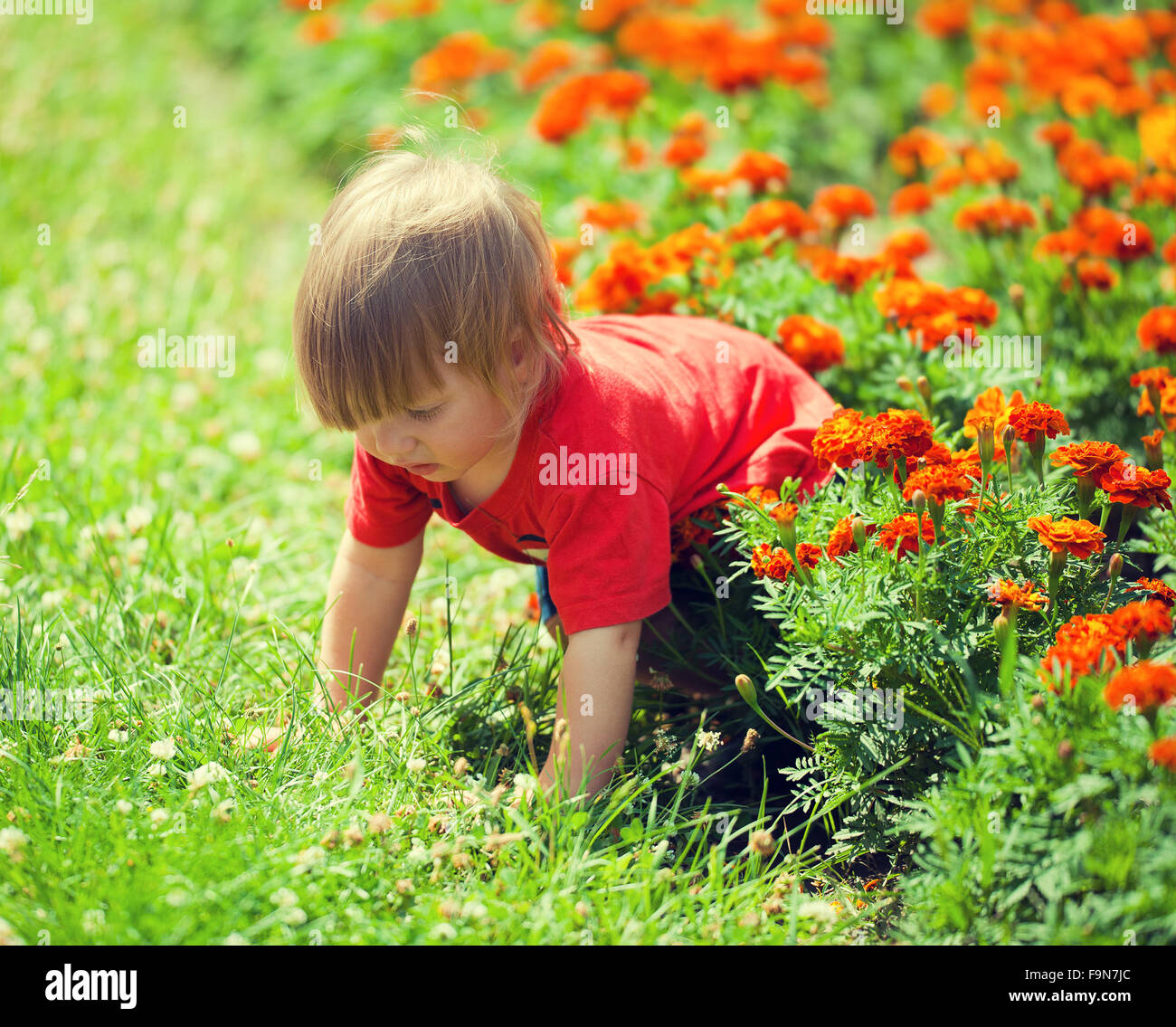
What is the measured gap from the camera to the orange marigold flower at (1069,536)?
1.85 metres

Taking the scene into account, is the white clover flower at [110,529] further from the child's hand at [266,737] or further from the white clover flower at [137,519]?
the child's hand at [266,737]

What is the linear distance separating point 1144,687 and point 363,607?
1.63 metres

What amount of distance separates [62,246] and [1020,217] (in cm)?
370

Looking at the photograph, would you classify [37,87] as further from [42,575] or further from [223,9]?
[42,575]

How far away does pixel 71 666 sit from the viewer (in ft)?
7.97

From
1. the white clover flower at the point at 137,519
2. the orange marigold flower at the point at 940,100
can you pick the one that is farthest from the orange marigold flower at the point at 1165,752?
the orange marigold flower at the point at 940,100

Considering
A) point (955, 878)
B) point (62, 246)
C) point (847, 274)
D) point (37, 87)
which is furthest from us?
point (37, 87)

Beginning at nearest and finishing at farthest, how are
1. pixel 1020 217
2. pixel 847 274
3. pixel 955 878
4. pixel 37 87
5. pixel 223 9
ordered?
1. pixel 955 878
2. pixel 847 274
3. pixel 1020 217
4. pixel 37 87
5. pixel 223 9

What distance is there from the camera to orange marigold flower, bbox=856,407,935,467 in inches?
78.7

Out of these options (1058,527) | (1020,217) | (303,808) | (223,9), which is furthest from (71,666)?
(223,9)

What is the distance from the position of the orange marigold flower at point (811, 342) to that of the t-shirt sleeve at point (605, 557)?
2.92 feet

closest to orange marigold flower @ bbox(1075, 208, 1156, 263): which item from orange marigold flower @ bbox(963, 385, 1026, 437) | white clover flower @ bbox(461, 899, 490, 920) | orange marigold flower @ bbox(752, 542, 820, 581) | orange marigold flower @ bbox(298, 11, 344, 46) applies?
orange marigold flower @ bbox(963, 385, 1026, 437)

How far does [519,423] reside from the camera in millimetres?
2100

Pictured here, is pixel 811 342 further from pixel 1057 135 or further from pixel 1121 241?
pixel 1057 135
